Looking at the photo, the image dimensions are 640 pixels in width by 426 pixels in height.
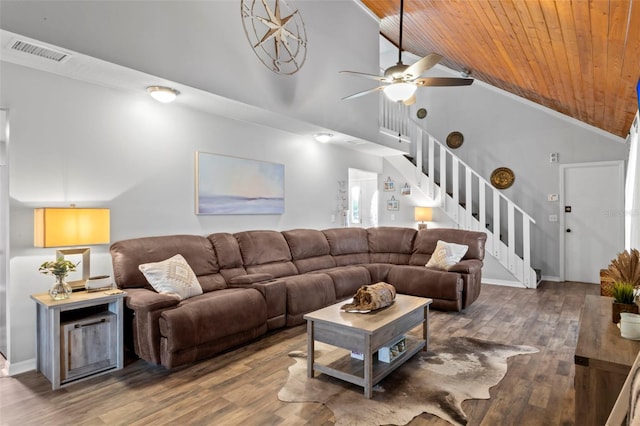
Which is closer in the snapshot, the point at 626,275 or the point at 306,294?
the point at 626,275

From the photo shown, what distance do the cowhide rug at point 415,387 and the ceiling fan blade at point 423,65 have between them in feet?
8.35

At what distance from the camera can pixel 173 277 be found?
3.27 meters

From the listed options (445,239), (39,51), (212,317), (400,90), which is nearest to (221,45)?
(39,51)

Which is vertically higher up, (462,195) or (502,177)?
(502,177)

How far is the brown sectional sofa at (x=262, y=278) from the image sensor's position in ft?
9.57

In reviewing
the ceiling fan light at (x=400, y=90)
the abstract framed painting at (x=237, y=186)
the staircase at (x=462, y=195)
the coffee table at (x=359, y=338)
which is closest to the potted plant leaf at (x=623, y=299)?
the coffee table at (x=359, y=338)

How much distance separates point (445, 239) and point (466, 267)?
32.3 inches

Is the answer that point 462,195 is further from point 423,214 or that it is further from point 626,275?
point 626,275

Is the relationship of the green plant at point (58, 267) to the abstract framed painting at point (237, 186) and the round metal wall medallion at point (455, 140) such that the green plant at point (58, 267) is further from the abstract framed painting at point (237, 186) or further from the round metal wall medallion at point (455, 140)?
the round metal wall medallion at point (455, 140)

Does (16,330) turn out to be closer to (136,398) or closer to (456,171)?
(136,398)

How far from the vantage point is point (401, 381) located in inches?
106

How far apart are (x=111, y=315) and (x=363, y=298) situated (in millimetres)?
2074

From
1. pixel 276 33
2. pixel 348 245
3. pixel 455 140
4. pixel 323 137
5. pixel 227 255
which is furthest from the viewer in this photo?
pixel 455 140

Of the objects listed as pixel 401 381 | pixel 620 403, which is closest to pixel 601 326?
pixel 620 403
